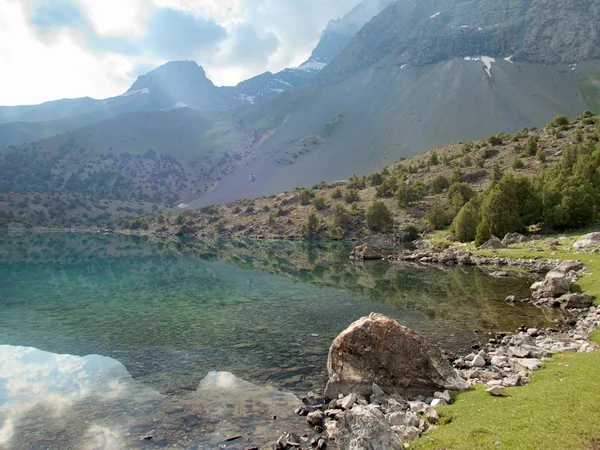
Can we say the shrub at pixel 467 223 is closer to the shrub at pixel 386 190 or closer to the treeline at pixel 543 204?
the treeline at pixel 543 204

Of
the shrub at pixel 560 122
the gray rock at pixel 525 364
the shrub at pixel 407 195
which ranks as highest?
the shrub at pixel 560 122

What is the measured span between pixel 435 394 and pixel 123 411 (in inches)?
522

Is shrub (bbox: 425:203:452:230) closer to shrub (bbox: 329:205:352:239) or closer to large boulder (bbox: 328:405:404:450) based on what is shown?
shrub (bbox: 329:205:352:239)

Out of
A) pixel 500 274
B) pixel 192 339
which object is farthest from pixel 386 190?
pixel 192 339

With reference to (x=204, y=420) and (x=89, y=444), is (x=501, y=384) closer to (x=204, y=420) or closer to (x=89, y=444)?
(x=204, y=420)

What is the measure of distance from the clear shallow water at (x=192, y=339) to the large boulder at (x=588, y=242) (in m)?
10.3

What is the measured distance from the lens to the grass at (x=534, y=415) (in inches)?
410

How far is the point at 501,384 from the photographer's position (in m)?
15.4

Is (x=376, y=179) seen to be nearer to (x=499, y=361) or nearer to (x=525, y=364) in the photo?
(x=499, y=361)

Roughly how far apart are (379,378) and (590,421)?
25.1 feet

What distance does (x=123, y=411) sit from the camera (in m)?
16.4

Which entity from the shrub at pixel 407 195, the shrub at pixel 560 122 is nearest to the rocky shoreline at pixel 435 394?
the shrub at pixel 407 195

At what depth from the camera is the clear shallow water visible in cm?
1547

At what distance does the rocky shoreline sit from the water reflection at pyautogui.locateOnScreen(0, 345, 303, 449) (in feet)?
5.18
